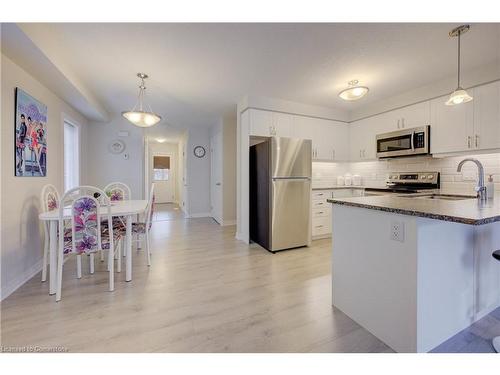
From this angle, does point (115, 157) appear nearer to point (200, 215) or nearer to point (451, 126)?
point (200, 215)

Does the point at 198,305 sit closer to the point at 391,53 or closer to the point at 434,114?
the point at 391,53

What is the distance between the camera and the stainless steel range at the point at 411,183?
3.19 meters

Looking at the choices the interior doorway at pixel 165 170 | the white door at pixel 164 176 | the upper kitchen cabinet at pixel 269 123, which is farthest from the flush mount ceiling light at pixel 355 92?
the white door at pixel 164 176

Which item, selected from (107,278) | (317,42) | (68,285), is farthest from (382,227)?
(68,285)

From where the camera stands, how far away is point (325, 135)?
410cm

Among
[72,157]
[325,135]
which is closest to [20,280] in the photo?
[72,157]

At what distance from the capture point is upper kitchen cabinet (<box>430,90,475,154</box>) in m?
2.72

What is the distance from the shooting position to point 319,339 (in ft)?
4.69

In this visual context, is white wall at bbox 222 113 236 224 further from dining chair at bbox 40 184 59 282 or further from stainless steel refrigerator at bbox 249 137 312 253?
dining chair at bbox 40 184 59 282

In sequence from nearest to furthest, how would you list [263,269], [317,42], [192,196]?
[317,42] → [263,269] → [192,196]

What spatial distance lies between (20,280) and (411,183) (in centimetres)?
488

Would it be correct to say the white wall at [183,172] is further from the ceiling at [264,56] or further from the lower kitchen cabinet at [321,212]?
Answer: the lower kitchen cabinet at [321,212]

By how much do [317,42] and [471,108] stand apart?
2.15 metres
